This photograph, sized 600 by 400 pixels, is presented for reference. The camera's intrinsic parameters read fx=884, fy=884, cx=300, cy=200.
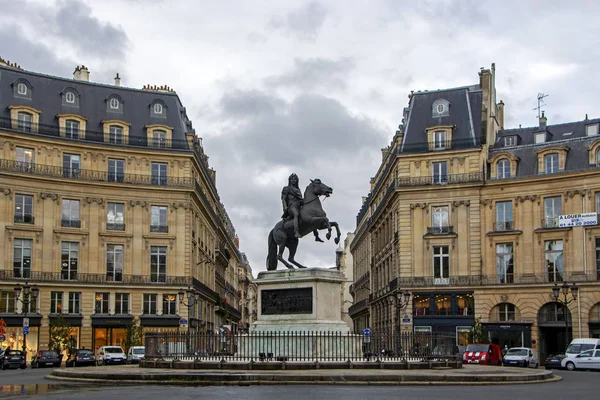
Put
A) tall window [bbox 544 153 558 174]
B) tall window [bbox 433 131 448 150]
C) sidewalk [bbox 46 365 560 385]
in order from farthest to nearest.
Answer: tall window [bbox 433 131 448 150], tall window [bbox 544 153 558 174], sidewalk [bbox 46 365 560 385]

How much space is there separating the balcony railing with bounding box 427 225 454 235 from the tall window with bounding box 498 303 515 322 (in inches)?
277

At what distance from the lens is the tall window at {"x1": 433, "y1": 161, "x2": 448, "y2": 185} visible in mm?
71125

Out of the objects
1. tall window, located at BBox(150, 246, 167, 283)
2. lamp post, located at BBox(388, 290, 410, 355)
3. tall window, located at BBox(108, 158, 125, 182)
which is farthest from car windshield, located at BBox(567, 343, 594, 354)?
tall window, located at BBox(108, 158, 125, 182)

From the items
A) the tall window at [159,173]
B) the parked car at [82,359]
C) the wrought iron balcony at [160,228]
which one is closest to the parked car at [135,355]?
the parked car at [82,359]

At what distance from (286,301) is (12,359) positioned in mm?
26257

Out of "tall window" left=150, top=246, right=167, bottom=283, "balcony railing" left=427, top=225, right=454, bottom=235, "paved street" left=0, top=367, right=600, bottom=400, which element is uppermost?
"balcony railing" left=427, top=225, right=454, bottom=235

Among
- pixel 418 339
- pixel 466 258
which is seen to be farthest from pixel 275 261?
pixel 466 258

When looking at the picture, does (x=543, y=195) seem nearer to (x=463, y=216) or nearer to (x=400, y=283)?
(x=463, y=216)

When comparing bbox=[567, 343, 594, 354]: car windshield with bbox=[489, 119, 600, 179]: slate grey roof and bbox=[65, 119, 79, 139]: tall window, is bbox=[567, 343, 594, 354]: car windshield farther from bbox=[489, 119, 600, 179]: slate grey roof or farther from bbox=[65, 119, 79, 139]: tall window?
bbox=[65, 119, 79, 139]: tall window

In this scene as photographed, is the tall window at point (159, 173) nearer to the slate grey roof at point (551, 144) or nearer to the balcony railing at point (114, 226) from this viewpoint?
the balcony railing at point (114, 226)

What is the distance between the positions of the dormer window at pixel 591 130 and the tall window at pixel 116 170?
37263 millimetres

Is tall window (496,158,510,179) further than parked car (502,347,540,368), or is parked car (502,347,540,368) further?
tall window (496,158,510,179)

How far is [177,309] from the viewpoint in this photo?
72.8 meters

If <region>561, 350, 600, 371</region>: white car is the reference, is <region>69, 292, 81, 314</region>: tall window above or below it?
above
